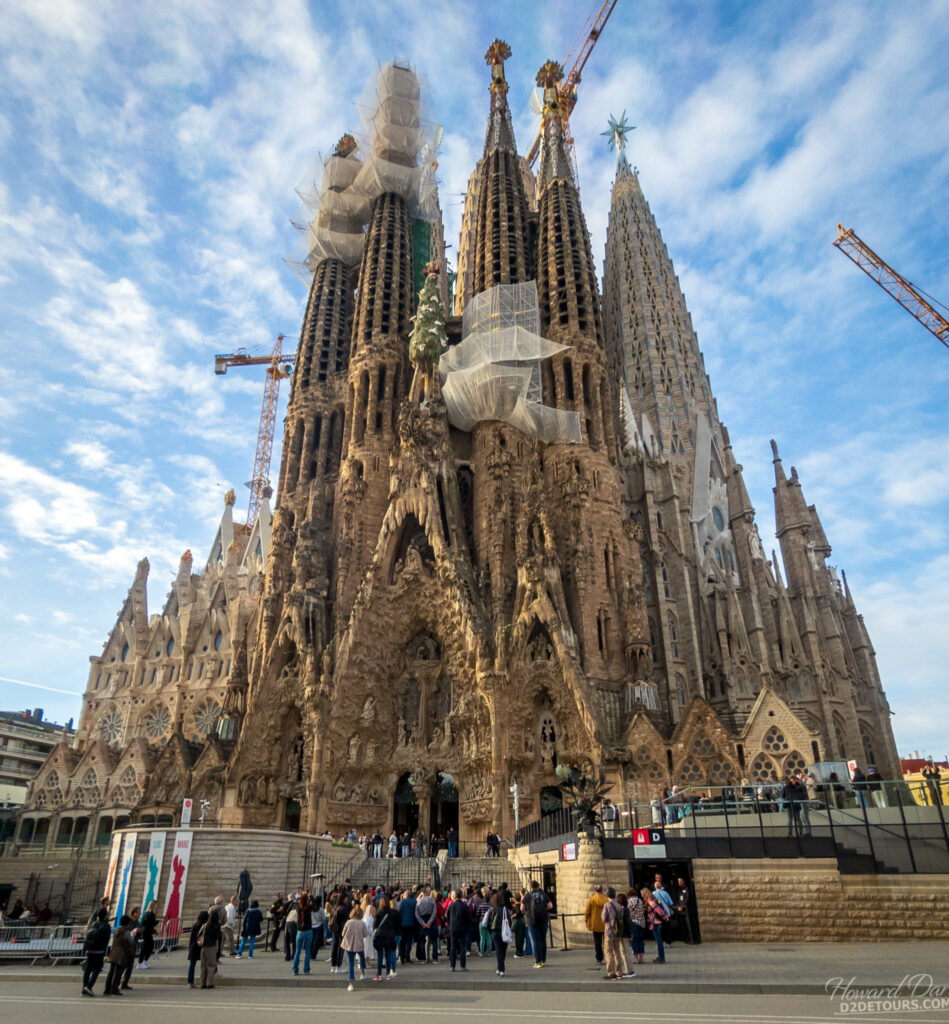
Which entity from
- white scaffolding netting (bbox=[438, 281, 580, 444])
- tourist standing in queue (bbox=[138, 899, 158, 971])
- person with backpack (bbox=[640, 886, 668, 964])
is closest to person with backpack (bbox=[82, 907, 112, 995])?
tourist standing in queue (bbox=[138, 899, 158, 971])

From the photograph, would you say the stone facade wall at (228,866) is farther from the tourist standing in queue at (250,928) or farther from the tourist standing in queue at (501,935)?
the tourist standing in queue at (501,935)

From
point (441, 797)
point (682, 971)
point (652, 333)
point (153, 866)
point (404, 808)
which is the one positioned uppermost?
point (652, 333)

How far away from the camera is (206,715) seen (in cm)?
5209

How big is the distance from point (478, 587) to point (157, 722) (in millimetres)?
29507

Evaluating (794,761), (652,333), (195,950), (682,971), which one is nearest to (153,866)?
(195,950)

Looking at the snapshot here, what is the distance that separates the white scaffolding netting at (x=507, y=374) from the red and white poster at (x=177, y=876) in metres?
29.2

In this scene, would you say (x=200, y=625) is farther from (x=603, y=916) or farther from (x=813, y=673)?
(x=603, y=916)

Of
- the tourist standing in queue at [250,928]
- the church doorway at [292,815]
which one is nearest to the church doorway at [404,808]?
the church doorway at [292,815]

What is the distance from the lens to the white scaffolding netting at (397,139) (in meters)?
57.8

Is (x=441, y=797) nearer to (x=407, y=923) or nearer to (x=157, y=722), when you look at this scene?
(x=157, y=722)

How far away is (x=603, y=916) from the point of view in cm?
1130

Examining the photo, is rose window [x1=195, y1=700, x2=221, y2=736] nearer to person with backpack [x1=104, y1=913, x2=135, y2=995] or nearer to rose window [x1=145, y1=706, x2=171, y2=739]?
rose window [x1=145, y1=706, x2=171, y2=739]

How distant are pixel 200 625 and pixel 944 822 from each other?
50970 mm

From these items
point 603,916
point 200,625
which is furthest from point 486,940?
point 200,625
